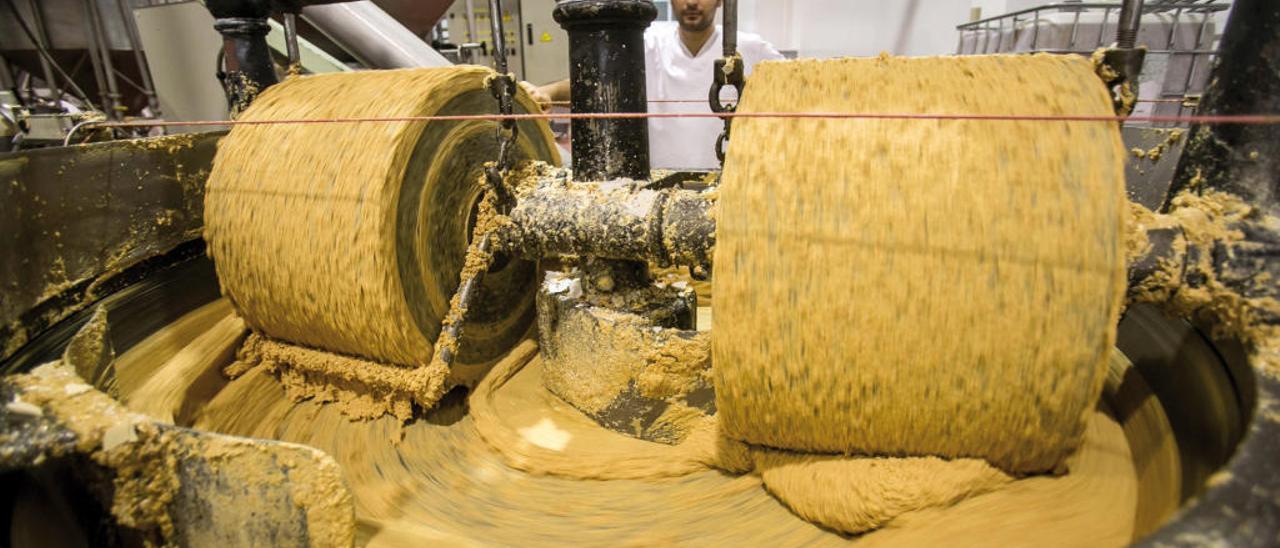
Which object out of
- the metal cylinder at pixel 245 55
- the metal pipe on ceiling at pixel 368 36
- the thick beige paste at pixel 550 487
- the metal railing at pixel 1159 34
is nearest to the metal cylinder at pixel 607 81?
the thick beige paste at pixel 550 487

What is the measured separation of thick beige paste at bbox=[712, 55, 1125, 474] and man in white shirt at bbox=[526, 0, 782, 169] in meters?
2.03

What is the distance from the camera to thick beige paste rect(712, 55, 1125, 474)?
932 mm

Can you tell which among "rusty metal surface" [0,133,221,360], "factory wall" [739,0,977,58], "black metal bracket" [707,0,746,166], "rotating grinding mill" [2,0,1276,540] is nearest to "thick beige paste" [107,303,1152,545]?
"rotating grinding mill" [2,0,1276,540]

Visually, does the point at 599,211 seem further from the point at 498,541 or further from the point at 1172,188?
the point at 1172,188

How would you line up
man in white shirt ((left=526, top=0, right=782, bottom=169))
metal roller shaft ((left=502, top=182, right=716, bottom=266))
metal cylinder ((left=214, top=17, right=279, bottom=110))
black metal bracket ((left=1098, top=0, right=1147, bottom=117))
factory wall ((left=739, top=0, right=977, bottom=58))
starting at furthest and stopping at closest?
factory wall ((left=739, top=0, right=977, bottom=58)), man in white shirt ((left=526, top=0, right=782, bottom=169)), metal cylinder ((left=214, top=17, right=279, bottom=110)), metal roller shaft ((left=502, top=182, right=716, bottom=266)), black metal bracket ((left=1098, top=0, right=1147, bottom=117))

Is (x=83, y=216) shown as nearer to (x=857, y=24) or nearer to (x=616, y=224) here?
(x=616, y=224)

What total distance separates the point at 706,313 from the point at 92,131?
80.9 inches

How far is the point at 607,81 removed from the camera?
1438 millimetres

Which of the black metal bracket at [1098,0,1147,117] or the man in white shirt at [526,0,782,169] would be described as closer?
the black metal bracket at [1098,0,1147,117]

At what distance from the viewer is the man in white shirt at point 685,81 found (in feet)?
10.0

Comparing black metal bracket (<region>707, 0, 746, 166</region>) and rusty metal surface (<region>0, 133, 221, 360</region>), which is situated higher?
black metal bracket (<region>707, 0, 746, 166</region>)

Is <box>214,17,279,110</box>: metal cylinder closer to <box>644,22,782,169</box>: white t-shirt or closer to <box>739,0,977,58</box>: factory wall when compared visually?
<box>644,22,782,169</box>: white t-shirt

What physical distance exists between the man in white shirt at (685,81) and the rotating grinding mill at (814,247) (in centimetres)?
164

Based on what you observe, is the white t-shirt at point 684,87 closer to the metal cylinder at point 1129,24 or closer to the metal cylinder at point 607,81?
the metal cylinder at point 607,81
